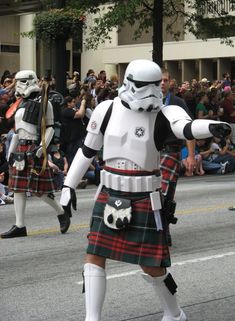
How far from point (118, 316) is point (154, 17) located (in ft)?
42.0

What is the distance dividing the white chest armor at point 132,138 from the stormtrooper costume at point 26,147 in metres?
3.73

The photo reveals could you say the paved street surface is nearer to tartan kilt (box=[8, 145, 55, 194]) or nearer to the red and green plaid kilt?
tartan kilt (box=[8, 145, 55, 194])

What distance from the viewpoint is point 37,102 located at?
8.54m

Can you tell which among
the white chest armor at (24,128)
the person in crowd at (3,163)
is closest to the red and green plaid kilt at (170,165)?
the white chest armor at (24,128)

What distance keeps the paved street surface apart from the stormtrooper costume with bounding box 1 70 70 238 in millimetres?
557

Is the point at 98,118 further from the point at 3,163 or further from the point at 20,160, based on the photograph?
the point at 3,163

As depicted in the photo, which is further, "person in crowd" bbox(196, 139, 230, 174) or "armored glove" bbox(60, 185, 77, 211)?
"person in crowd" bbox(196, 139, 230, 174)

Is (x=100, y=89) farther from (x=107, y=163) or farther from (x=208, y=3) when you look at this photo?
(x=107, y=163)

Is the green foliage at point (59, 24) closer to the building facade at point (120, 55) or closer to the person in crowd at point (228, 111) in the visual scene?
the person in crowd at point (228, 111)

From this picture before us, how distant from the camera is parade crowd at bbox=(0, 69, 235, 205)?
13.4m

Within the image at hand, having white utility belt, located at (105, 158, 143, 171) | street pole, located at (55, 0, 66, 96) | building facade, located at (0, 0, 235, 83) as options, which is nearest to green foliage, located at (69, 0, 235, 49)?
street pole, located at (55, 0, 66, 96)

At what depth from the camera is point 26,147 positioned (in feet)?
28.1

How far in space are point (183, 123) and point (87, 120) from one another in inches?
411

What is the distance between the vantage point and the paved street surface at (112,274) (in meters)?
5.59
